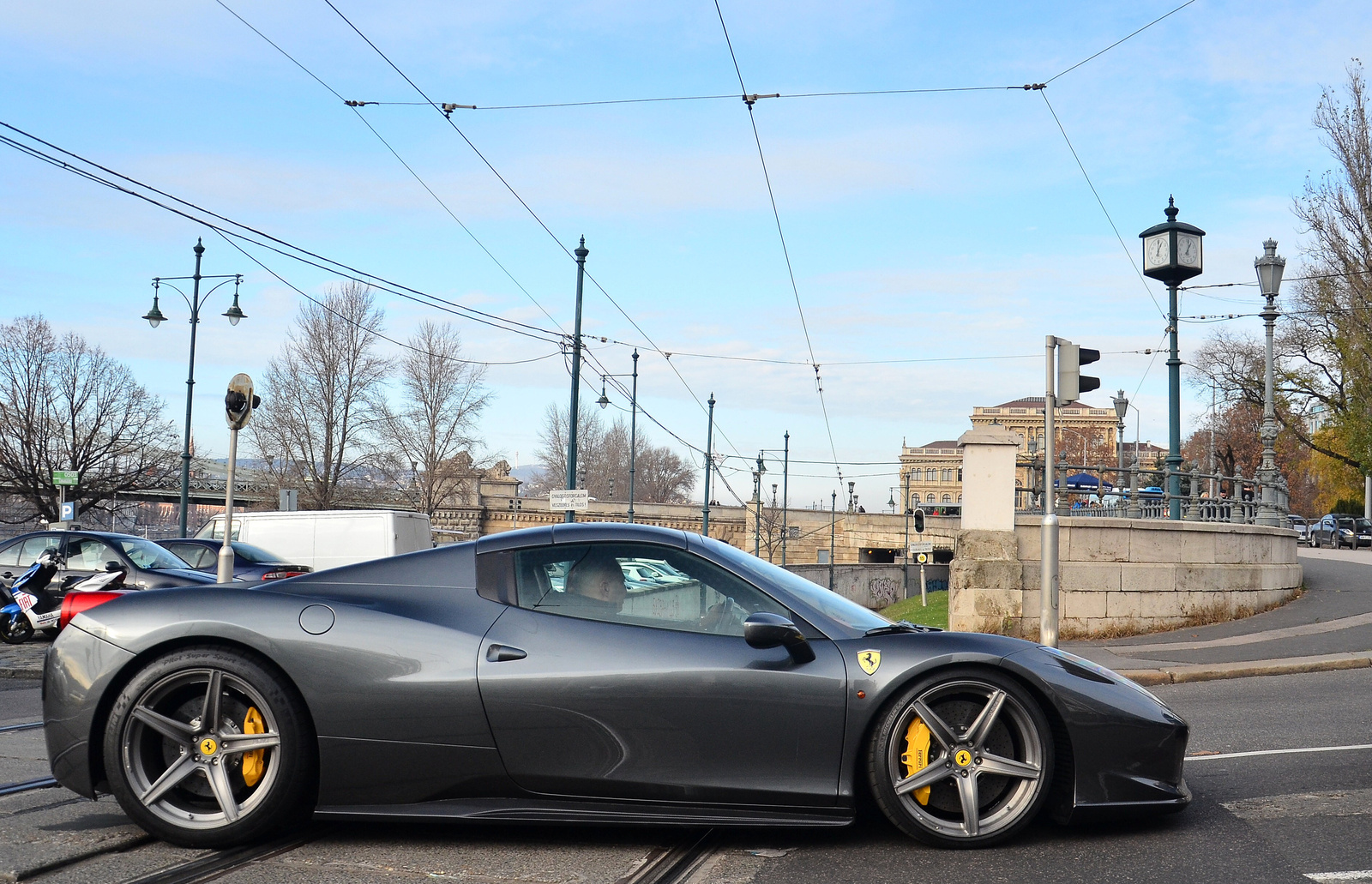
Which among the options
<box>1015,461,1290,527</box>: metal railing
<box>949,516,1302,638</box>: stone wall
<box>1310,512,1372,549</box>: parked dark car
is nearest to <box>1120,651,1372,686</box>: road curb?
<box>949,516,1302,638</box>: stone wall

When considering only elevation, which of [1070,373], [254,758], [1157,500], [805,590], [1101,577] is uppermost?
[1070,373]

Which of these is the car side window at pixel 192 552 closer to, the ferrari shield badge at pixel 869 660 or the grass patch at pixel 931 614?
the grass patch at pixel 931 614

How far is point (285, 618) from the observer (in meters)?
4.13

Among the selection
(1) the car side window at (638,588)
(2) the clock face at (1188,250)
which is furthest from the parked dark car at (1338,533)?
(1) the car side window at (638,588)

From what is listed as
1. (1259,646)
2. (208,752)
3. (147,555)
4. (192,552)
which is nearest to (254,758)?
(208,752)

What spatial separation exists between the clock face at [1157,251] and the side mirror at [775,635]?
12792 millimetres

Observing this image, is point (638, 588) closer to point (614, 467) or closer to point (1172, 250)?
point (1172, 250)

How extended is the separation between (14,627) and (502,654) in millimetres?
12311

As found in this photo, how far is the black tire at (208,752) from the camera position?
3996mm

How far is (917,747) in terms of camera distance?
4016mm

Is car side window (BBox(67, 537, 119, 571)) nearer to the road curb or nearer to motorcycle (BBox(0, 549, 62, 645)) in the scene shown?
motorcycle (BBox(0, 549, 62, 645))

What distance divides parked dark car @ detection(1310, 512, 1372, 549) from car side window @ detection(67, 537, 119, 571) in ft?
133

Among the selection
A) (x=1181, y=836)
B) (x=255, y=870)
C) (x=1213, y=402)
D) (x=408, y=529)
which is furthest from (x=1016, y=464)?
(x=1213, y=402)

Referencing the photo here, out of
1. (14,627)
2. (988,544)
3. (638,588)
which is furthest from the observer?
(14,627)
